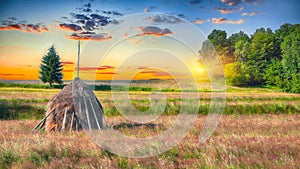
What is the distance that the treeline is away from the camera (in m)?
64.9

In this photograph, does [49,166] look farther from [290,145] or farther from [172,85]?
[172,85]

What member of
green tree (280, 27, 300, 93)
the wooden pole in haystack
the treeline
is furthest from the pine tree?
the wooden pole in haystack

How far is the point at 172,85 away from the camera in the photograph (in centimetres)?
6309

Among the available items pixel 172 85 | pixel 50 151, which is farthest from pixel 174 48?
pixel 172 85

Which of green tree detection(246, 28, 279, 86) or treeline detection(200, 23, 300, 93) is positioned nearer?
treeline detection(200, 23, 300, 93)

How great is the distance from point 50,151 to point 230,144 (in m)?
4.60

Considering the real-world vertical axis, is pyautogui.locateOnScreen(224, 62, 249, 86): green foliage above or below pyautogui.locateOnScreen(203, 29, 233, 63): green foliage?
below

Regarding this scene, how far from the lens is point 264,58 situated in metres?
74.9

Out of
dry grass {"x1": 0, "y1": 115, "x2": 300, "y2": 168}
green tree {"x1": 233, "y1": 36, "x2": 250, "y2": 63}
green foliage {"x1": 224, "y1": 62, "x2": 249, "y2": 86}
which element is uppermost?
green tree {"x1": 233, "y1": 36, "x2": 250, "y2": 63}

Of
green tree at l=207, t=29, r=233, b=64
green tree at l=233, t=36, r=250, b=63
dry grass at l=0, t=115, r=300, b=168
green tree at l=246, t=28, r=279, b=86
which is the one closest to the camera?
dry grass at l=0, t=115, r=300, b=168

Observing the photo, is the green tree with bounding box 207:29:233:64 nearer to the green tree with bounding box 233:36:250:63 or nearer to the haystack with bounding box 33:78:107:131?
the green tree with bounding box 233:36:250:63

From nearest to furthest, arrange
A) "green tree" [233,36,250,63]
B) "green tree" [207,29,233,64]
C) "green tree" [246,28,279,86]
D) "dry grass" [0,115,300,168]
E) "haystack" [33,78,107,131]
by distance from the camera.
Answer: "dry grass" [0,115,300,168]
"haystack" [33,78,107,131]
"green tree" [246,28,279,86]
"green tree" [233,36,250,63]
"green tree" [207,29,233,64]

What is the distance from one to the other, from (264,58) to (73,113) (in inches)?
2765

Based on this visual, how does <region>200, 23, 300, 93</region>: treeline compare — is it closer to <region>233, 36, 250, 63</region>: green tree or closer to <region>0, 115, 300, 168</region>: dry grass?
<region>233, 36, 250, 63</region>: green tree
